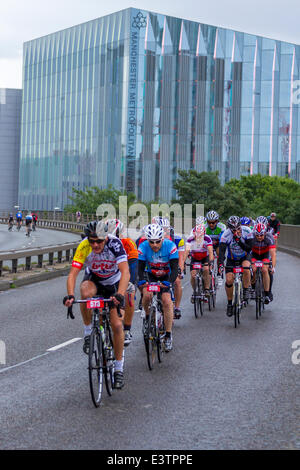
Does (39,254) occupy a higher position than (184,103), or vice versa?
(184,103)

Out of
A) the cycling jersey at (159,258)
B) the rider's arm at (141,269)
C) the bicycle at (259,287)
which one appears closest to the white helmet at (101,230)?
the rider's arm at (141,269)

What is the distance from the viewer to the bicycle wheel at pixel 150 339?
854 centimetres

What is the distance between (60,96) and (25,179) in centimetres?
1567

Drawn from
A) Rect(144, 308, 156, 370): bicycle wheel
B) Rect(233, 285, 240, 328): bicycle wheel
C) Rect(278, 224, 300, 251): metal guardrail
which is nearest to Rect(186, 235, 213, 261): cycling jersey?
Rect(233, 285, 240, 328): bicycle wheel

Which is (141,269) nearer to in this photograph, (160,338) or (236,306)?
(160,338)

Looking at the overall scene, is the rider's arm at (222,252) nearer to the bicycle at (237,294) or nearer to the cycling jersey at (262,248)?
the bicycle at (237,294)

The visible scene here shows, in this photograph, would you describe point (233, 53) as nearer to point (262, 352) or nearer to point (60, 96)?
point (60, 96)

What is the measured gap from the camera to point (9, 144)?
131 m

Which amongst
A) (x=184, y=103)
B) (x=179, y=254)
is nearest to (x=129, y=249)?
(x=179, y=254)

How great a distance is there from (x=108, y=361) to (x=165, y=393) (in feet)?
2.34

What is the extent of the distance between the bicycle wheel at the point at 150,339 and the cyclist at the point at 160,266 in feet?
1.09

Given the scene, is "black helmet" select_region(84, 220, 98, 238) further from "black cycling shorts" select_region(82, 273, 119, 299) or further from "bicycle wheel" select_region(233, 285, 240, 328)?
"bicycle wheel" select_region(233, 285, 240, 328)

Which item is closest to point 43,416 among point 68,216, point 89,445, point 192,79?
point 89,445

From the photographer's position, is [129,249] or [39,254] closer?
[129,249]
